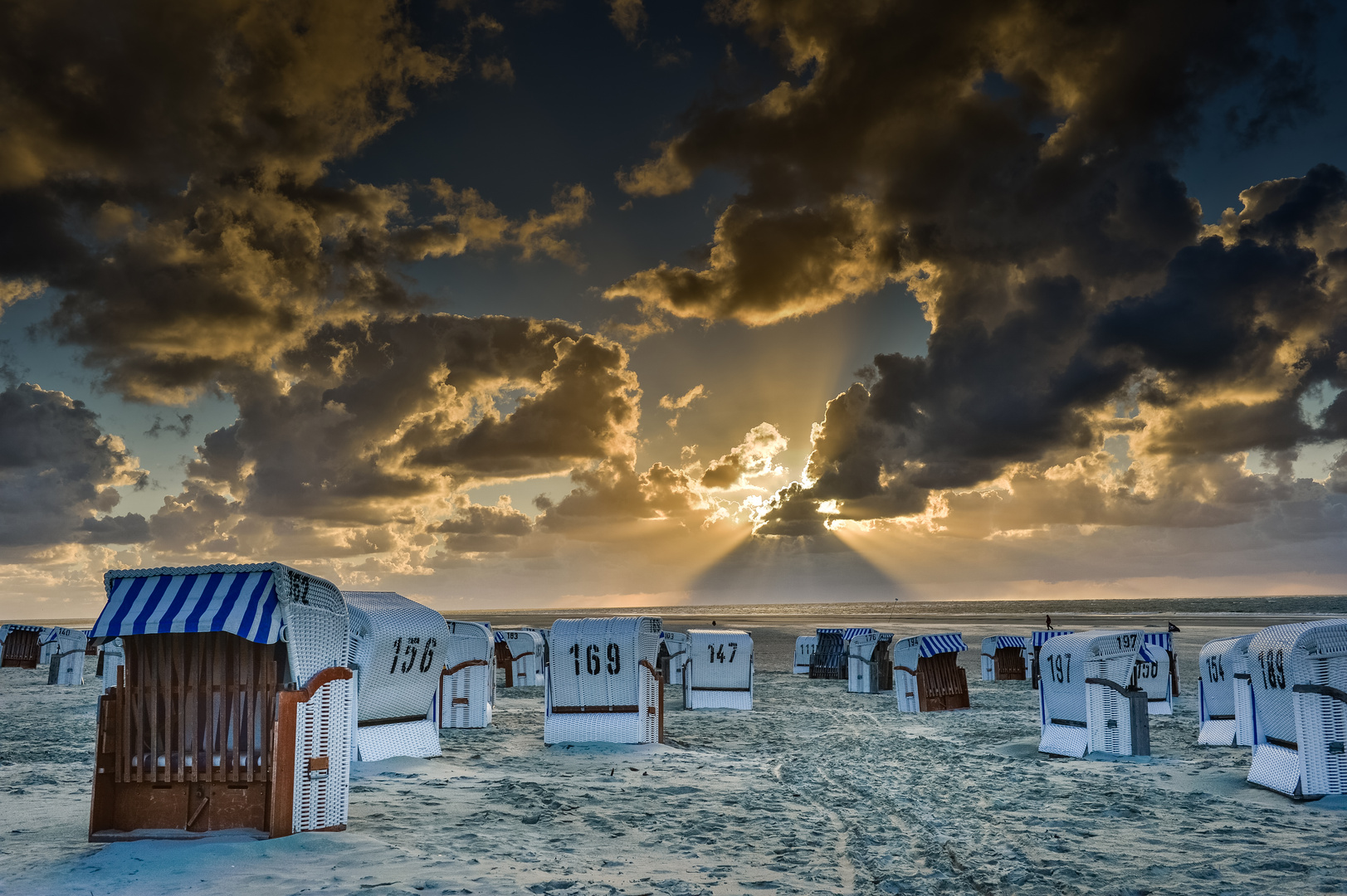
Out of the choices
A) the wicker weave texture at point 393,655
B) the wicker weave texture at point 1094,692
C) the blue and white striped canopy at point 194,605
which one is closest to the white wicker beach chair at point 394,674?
the wicker weave texture at point 393,655

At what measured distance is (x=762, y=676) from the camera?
41188 millimetres

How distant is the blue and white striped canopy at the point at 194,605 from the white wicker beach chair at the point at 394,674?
18.2ft

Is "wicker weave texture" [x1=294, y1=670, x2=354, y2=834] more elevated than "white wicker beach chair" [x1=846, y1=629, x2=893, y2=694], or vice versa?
"wicker weave texture" [x1=294, y1=670, x2=354, y2=834]

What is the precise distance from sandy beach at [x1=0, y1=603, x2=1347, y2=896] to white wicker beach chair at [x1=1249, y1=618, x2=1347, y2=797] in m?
0.50

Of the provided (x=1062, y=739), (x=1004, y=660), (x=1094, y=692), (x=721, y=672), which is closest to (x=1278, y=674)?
(x=1094, y=692)

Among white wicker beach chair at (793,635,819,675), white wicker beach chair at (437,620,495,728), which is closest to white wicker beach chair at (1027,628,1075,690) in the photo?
white wicker beach chair at (793,635,819,675)

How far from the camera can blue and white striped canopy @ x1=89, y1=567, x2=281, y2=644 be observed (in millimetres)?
8992

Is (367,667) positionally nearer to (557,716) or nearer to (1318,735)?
(557,716)

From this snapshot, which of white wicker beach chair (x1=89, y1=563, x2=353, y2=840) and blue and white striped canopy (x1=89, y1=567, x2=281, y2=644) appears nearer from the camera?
blue and white striped canopy (x1=89, y1=567, x2=281, y2=644)

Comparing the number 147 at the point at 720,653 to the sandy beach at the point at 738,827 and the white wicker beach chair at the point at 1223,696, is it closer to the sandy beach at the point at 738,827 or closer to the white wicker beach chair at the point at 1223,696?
the sandy beach at the point at 738,827

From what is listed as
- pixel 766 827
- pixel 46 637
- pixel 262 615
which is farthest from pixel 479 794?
pixel 46 637

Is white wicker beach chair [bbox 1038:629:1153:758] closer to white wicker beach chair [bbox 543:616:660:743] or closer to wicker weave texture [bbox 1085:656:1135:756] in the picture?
wicker weave texture [bbox 1085:656:1135:756]

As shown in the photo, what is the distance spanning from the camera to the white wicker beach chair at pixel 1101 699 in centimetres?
1692

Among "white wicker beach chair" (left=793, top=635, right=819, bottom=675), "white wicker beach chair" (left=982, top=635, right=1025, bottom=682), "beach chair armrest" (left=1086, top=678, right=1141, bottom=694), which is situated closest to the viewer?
"beach chair armrest" (left=1086, top=678, right=1141, bottom=694)
